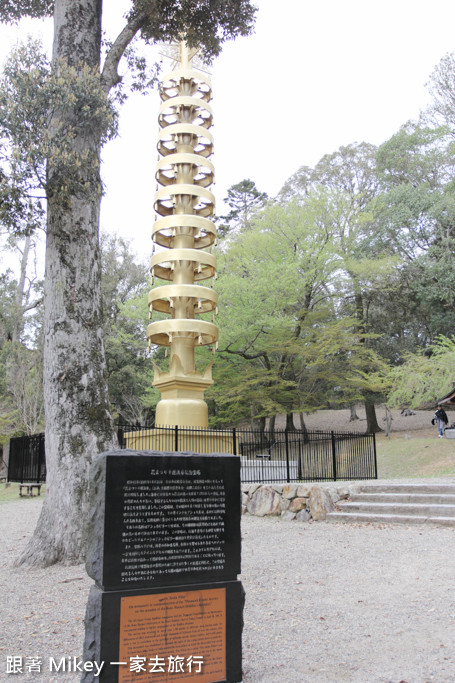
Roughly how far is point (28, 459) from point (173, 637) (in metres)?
17.5

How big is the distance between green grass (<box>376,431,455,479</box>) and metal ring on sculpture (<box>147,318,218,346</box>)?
822 cm

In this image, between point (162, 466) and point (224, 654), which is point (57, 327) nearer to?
point (162, 466)

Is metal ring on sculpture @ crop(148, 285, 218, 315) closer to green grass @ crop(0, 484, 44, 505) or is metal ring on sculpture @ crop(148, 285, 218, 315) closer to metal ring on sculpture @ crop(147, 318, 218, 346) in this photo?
metal ring on sculpture @ crop(147, 318, 218, 346)

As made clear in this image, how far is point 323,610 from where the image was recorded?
5.21 metres

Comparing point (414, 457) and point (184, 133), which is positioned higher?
point (184, 133)

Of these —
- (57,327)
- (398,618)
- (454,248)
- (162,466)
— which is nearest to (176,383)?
(57,327)

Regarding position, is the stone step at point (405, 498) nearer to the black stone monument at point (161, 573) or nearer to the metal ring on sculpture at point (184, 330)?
the metal ring on sculpture at point (184, 330)

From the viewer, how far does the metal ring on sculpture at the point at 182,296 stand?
50.7ft

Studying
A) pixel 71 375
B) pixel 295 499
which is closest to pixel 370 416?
pixel 295 499

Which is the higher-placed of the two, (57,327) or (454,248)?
(454,248)

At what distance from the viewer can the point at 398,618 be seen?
4867 mm

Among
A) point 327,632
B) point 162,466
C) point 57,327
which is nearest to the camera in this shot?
point 162,466

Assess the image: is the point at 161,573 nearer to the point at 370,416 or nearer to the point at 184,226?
the point at 184,226

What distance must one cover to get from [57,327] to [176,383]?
7462 millimetres
